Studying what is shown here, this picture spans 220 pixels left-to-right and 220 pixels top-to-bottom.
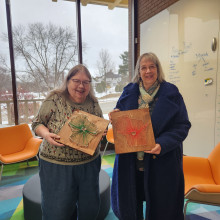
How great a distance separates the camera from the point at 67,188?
1.18 meters

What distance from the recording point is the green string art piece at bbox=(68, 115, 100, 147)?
1136 millimetres

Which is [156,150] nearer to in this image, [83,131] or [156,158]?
[156,158]

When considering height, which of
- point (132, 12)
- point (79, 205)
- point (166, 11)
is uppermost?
point (132, 12)

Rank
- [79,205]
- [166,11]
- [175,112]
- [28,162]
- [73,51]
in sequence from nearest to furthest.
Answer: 1. [175,112]
2. [79,205]
3. [166,11]
4. [28,162]
5. [73,51]

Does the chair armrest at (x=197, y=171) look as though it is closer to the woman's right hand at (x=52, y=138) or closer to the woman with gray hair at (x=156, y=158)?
the woman with gray hair at (x=156, y=158)

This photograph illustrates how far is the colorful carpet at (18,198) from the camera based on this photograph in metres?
1.99

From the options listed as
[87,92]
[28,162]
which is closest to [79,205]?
[87,92]

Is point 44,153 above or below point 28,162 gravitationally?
above

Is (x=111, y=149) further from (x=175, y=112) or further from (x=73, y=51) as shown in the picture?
(x=175, y=112)

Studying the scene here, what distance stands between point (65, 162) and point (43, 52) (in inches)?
120

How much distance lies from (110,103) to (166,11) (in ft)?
6.92

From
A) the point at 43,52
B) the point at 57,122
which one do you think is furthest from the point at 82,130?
the point at 43,52

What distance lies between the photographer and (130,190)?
132 centimetres

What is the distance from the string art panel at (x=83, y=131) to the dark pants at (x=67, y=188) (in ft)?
0.56
